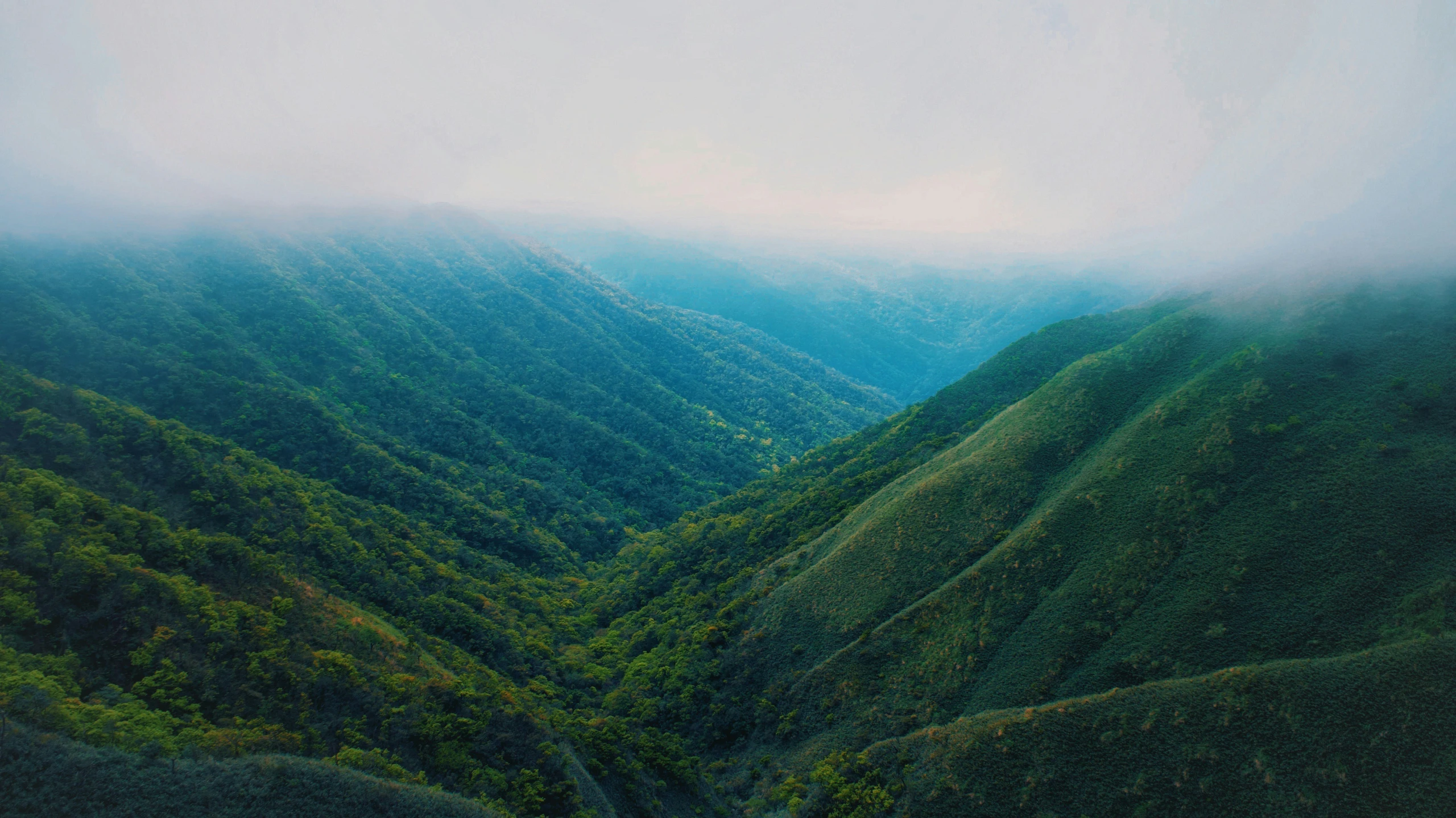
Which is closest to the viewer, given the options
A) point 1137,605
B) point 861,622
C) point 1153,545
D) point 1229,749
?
point 1229,749

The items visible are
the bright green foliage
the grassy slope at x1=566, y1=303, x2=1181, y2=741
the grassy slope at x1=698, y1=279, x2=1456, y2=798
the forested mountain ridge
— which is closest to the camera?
the bright green foliage

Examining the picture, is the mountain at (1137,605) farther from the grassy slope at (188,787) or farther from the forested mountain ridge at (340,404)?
the forested mountain ridge at (340,404)

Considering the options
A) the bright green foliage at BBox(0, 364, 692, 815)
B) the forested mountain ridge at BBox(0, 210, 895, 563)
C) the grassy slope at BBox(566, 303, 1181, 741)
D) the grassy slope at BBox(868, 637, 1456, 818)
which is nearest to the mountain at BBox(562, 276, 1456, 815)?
the grassy slope at BBox(868, 637, 1456, 818)

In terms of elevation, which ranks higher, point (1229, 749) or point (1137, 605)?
point (1137, 605)

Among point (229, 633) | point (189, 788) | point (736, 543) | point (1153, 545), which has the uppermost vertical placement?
point (229, 633)

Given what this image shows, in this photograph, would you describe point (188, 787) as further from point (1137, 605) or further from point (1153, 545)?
point (1153, 545)

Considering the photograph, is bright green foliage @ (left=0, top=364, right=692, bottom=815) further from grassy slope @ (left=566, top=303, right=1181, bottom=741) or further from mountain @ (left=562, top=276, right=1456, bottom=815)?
mountain @ (left=562, top=276, right=1456, bottom=815)

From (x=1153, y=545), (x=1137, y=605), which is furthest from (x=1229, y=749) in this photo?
(x=1153, y=545)

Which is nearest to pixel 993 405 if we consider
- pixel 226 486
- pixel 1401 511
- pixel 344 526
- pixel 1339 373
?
pixel 1339 373

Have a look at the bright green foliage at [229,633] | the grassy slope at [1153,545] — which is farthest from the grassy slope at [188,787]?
the grassy slope at [1153,545]
